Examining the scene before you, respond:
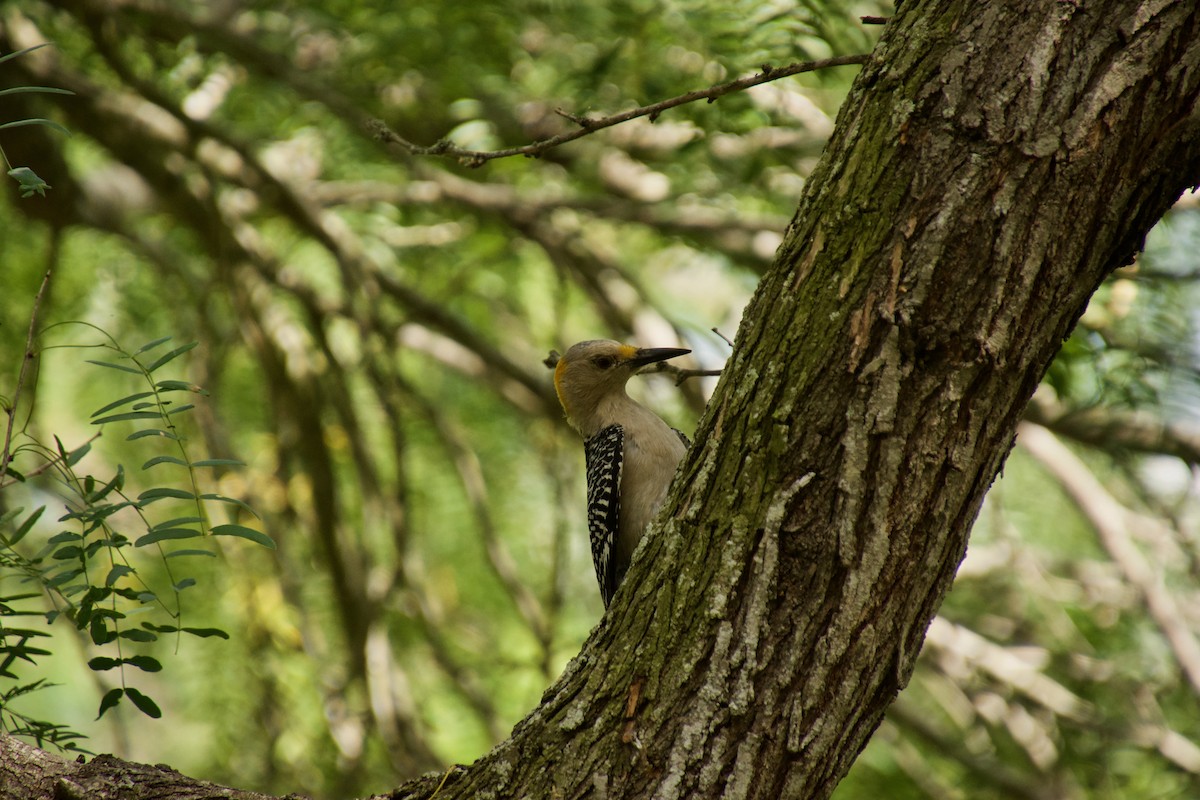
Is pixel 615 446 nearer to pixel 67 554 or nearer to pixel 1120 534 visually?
pixel 1120 534

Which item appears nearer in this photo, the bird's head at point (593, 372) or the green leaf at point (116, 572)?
the green leaf at point (116, 572)

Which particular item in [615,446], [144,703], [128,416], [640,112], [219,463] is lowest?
[144,703]

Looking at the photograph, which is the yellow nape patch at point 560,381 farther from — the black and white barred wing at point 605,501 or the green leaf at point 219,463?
the green leaf at point 219,463

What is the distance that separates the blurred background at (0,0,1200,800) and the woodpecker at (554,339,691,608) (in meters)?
0.27

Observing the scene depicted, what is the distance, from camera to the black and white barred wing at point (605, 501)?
4883 millimetres

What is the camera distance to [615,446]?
16.5ft

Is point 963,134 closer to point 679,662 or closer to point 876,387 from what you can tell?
point 876,387

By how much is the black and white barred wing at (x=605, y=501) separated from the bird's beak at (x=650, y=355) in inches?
12.4

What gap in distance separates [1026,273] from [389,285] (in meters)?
4.06

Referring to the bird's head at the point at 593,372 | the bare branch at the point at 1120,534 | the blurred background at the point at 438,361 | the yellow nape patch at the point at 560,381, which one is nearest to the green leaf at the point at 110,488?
the blurred background at the point at 438,361

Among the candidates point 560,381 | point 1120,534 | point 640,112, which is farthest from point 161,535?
point 1120,534

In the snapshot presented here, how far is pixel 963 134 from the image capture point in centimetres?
222

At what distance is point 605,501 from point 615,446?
29cm

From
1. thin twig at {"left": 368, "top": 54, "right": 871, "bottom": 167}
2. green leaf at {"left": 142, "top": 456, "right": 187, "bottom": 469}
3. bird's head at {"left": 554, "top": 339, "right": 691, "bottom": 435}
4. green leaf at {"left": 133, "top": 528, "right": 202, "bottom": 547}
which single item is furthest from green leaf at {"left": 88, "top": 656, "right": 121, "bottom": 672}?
bird's head at {"left": 554, "top": 339, "right": 691, "bottom": 435}
